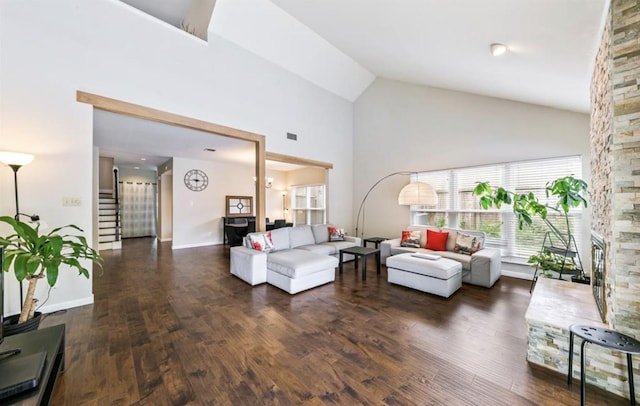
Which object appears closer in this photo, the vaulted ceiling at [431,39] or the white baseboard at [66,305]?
the vaulted ceiling at [431,39]

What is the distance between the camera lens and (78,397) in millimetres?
1603

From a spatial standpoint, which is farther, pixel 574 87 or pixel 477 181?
pixel 477 181

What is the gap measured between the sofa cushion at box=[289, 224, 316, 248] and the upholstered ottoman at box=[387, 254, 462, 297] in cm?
183

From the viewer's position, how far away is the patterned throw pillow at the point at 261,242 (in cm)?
408

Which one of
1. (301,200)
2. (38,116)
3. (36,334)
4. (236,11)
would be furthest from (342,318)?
(301,200)

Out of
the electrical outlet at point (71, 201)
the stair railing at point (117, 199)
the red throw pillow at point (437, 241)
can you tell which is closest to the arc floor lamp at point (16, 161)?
the electrical outlet at point (71, 201)

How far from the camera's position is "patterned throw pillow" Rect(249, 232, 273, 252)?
4082 millimetres

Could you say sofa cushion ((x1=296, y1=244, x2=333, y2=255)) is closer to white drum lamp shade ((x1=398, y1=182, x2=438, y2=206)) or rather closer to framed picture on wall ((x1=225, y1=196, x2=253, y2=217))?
white drum lamp shade ((x1=398, y1=182, x2=438, y2=206))

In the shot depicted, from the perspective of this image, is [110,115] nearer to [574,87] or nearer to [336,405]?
[336,405]

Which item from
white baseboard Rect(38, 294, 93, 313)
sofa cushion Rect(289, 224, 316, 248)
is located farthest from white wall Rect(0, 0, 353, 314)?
sofa cushion Rect(289, 224, 316, 248)

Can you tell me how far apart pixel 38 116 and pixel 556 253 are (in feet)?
22.7

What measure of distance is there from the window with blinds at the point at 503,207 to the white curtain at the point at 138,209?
961cm

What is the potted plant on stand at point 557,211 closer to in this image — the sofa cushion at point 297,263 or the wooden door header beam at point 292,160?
the sofa cushion at point 297,263

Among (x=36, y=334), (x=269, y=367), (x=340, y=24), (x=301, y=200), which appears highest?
(x=340, y=24)
